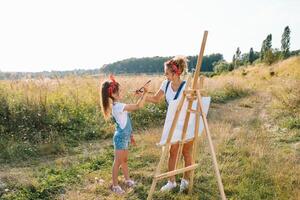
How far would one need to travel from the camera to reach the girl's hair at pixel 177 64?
4.83 metres

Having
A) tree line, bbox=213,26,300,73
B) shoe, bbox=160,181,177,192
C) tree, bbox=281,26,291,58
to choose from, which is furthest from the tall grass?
tree, bbox=281,26,291,58

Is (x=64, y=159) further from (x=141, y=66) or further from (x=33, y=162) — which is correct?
(x=141, y=66)

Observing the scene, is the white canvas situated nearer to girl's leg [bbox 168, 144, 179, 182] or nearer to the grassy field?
girl's leg [bbox 168, 144, 179, 182]

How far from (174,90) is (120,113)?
75cm

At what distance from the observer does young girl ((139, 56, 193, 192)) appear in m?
4.84

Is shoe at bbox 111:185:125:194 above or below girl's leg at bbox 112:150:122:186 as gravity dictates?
below

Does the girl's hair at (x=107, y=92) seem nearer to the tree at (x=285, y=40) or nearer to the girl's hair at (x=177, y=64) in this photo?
the girl's hair at (x=177, y=64)

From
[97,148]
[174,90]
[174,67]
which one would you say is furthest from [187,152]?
[97,148]

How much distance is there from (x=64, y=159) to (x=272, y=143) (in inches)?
163

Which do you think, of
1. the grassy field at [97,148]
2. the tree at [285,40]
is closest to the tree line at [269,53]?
the tree at [285,40]

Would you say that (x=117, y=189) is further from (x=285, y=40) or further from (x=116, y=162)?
(x=285, y=40)

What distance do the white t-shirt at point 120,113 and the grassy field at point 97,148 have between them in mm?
939

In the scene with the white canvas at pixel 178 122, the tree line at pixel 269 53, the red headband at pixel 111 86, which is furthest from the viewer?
the tree line at pixel 269 53

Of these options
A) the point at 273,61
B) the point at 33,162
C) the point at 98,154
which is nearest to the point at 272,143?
the point at 98,154
